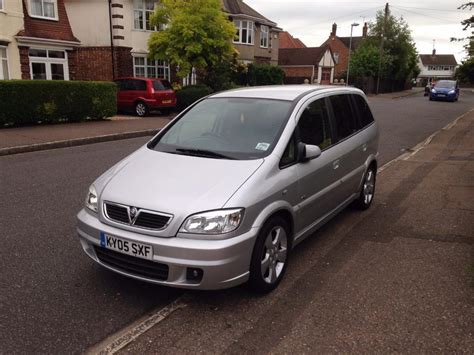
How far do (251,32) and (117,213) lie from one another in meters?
35.1

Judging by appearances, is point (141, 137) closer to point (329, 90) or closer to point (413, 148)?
point (413, 148)

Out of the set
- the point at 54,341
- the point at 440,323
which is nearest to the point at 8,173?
the point at 54,341

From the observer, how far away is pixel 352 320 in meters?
3.36

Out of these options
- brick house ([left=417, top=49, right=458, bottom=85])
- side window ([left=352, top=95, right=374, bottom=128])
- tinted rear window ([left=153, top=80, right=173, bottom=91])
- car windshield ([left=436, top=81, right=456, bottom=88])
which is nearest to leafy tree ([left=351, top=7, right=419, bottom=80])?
car windshield ([left=436, top=81, right=456, bottom=88])

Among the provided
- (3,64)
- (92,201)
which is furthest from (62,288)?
(3,64)

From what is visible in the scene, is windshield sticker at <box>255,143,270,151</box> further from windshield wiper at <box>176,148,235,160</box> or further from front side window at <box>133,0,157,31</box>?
front side window at <box>133,0,157,31</box>

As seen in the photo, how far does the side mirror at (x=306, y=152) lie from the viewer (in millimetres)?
4062

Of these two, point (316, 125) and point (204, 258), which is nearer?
point (204, 258)

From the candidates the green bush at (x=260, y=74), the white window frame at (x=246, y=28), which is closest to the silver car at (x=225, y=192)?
the green bush at (x=260, y=74)

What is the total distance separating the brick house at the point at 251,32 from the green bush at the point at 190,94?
13.8m

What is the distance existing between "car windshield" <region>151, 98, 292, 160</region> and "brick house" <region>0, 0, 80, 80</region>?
18019 millimetres

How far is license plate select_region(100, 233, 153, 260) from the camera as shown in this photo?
10.8ft

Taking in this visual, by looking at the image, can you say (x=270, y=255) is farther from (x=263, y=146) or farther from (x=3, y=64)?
(x=3, y=64)

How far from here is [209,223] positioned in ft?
10.6
